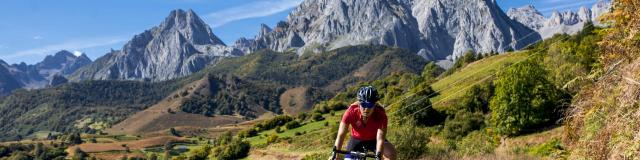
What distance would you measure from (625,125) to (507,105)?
40906 mm

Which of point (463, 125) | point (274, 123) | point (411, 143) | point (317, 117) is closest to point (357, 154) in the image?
point (411, 143)

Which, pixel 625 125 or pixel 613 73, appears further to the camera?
pixel 613 73

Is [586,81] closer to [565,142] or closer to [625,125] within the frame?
[565,142]

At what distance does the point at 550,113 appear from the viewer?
48.3 metres

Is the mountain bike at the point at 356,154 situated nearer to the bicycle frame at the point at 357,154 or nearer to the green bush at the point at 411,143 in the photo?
the bicycle frame at the point at 357,154

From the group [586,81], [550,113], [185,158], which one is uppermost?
[586,81]

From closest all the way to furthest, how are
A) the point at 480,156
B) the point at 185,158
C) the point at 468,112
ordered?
the point at 480,156 < the point at 468,112 < the point at 185,158

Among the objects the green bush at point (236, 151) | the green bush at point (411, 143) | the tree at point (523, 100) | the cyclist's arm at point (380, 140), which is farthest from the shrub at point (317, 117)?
the cyclist's arm at point (380, 140)

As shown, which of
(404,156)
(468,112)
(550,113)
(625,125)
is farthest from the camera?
(468,112)

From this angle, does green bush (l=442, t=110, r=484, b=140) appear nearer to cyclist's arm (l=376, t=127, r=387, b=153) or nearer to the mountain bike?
the mountain bike

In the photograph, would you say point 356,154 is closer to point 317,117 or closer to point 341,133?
point 341,133

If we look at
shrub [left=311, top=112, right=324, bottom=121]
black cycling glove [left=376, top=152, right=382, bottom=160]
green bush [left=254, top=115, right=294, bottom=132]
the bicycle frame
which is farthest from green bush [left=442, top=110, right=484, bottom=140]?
green bush [left=254, top=115, right=294, bottom=132]

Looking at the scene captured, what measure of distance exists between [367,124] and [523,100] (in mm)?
42886

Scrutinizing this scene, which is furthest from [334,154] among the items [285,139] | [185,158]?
[185,158]
